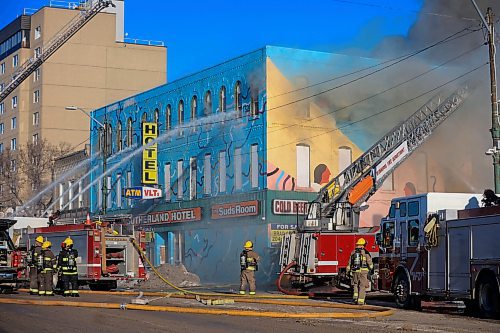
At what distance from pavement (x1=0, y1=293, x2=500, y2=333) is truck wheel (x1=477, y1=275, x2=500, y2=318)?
0.26 metres

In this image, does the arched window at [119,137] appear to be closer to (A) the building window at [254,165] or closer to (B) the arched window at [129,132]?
(B) the arched window at [129,132]

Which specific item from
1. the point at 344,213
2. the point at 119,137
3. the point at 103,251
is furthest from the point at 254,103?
the point at 119,137

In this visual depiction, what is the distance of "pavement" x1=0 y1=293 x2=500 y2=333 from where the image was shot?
545 inches

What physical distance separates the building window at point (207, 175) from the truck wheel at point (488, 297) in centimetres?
2339

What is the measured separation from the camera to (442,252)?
17844mm

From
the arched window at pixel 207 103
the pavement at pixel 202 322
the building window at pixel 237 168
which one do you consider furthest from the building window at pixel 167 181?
the pavement at pixel 202 322

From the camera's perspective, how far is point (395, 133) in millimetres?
31422

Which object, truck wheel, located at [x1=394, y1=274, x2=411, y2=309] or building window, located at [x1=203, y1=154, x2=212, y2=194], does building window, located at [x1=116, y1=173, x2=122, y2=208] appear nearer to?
building window, located at [x1=203, y1=154, x2=212, y2=194]

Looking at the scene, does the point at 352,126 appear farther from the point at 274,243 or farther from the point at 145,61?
the point at 145,61

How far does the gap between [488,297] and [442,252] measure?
1757 mm

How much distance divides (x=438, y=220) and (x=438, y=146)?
19577 millimetres

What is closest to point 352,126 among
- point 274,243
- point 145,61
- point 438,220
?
point 274,243

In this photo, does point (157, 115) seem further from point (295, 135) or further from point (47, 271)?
point (47, 271)

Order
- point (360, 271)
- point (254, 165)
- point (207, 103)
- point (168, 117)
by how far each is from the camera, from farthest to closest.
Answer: point (168, 117)
point (207, 103)
point (254, 165)
point (360, 271)
